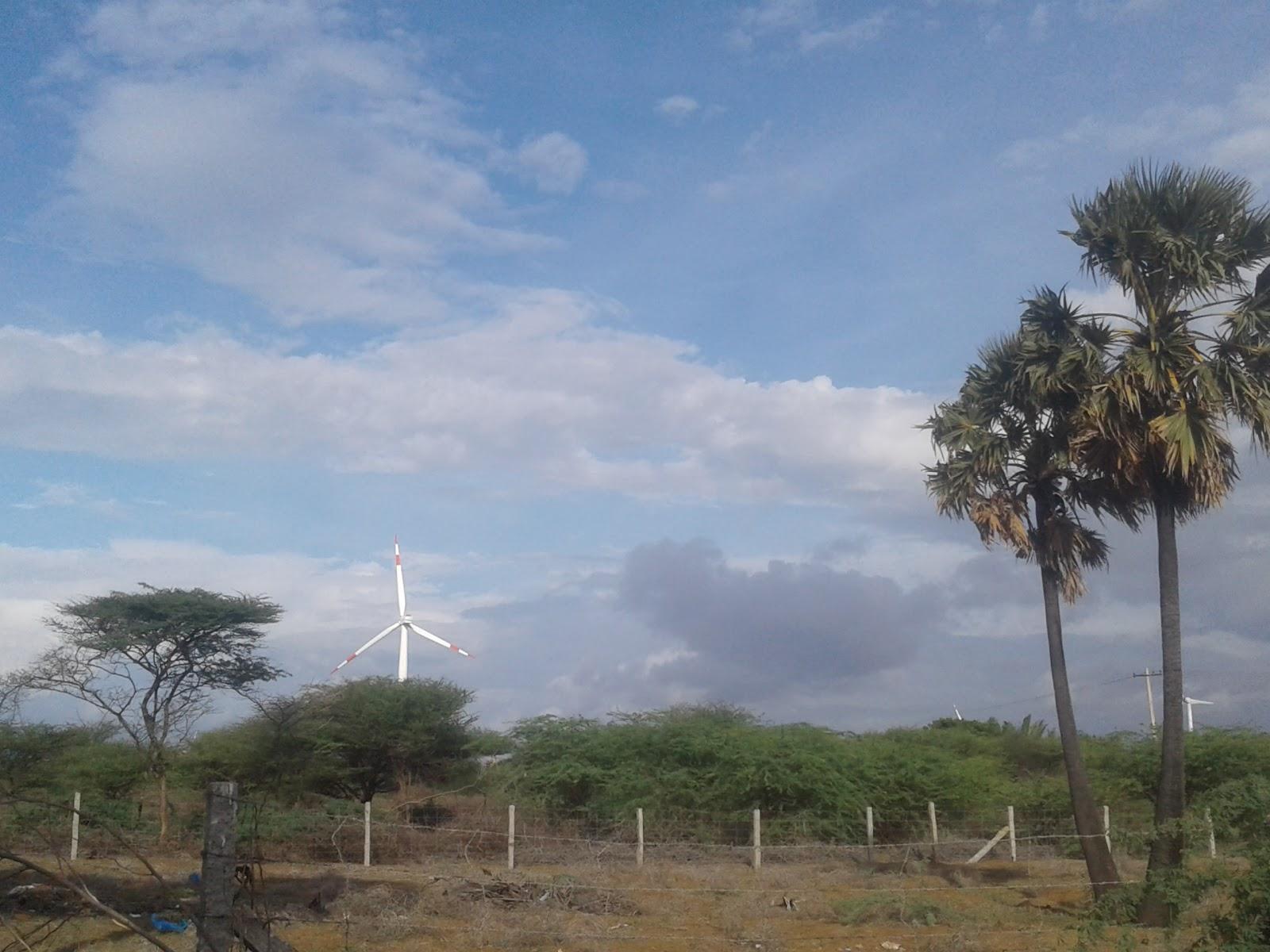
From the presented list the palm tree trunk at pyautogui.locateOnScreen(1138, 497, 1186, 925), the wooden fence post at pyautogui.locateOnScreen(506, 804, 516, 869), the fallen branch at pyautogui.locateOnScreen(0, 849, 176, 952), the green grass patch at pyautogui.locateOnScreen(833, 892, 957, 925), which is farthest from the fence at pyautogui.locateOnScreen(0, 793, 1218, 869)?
the fallen branch at pyautogui.locateOnScreen(0, 849, 176, 952)

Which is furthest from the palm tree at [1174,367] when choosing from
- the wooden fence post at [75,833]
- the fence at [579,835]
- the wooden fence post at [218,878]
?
the wooden fence post at [75,833]

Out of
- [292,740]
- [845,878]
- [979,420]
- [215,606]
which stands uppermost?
[979,420]

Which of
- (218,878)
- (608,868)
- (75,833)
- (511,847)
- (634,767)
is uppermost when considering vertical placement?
(218,878)

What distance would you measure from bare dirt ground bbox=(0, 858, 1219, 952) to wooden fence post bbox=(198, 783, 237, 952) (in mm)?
5449

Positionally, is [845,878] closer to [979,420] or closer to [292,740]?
[979,420]

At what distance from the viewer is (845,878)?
18906 mm

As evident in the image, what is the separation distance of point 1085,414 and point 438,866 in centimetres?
1322

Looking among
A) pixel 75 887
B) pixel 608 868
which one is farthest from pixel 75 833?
pixel 75 887

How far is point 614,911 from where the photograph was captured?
48.3ft

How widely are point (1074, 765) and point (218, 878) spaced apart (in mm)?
12770

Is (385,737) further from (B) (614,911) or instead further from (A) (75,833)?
(B) (614,911)

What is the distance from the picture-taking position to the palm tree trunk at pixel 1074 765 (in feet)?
46.1

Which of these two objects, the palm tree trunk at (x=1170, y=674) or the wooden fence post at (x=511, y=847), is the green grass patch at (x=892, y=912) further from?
the wooden fence post at (x=511, y=847)

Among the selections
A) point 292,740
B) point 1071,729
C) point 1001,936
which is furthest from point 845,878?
point 292,740
